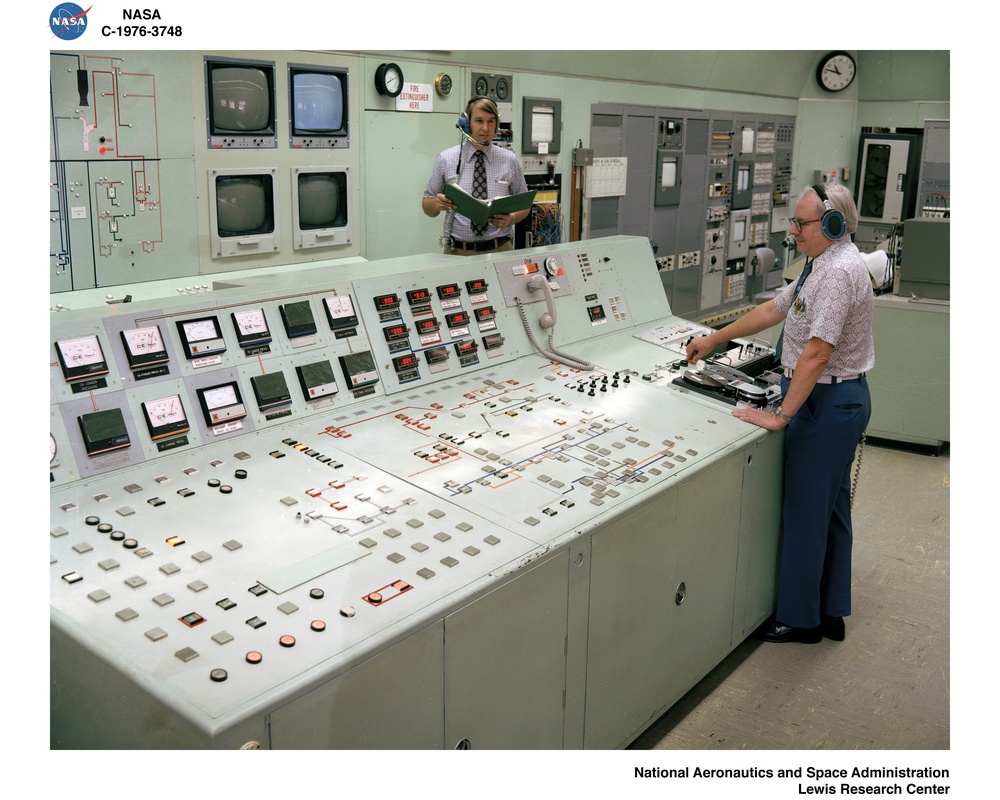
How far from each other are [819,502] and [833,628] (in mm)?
544

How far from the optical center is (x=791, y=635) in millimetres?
3135

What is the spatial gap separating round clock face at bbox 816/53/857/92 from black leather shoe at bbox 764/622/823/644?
656 centimetres

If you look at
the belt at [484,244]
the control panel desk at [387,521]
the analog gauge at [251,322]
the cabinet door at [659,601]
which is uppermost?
the belt at [484,244]

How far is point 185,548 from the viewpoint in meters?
1.85

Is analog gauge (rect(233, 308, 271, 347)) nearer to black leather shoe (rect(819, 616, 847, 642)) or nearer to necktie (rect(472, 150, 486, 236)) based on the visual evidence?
necktie (rect(472, 150, 486, 236))

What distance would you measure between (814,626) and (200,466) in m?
2.09

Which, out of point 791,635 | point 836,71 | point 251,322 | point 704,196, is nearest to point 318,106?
point 251,322

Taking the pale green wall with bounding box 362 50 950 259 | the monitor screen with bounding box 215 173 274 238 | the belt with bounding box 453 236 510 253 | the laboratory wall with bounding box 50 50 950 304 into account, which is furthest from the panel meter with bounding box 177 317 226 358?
the pale green wall with bounding box 362 50 950 259

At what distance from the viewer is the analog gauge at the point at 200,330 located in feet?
7.63

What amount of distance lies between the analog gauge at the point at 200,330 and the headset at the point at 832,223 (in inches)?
69.0

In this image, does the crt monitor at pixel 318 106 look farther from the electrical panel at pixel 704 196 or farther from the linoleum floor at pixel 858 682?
the linoleum floor at pixel 858 682
